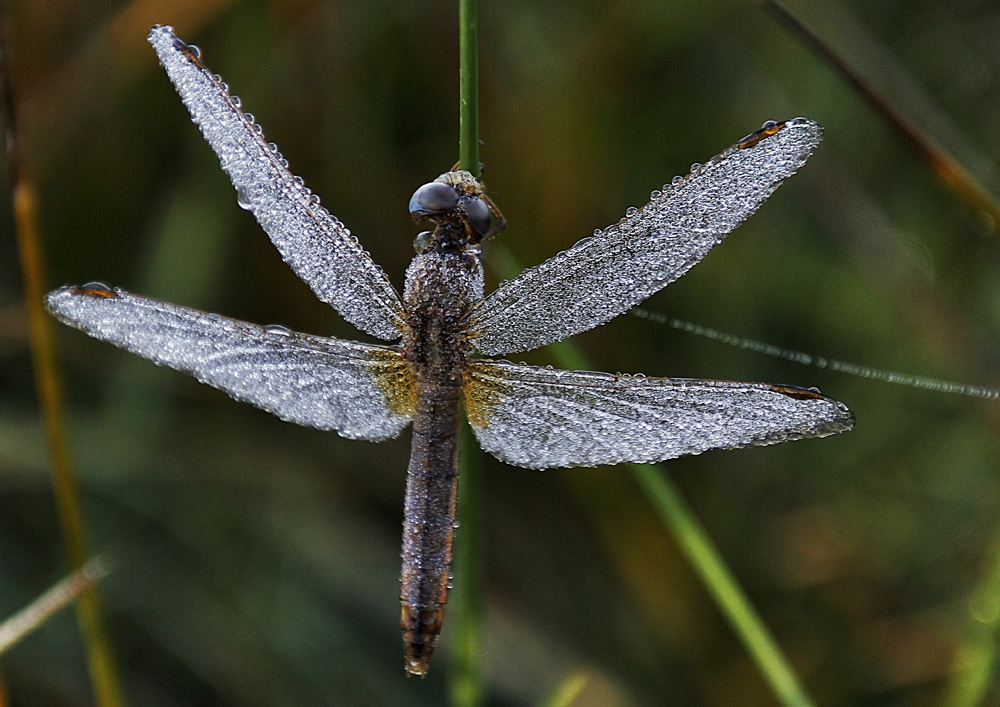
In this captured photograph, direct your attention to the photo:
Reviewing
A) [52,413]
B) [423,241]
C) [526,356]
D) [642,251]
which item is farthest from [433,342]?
[526,356]

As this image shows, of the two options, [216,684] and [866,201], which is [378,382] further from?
[866,201]

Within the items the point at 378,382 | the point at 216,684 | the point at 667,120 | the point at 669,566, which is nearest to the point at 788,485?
the point at 669,566

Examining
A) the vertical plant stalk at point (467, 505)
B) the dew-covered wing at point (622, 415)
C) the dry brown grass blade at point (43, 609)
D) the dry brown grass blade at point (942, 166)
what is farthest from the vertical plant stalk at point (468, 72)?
the dry brown grass blade at point (43, 609)

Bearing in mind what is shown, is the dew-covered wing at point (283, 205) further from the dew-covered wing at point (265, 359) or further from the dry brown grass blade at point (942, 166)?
the dry brown grass blade at point (942, 166)

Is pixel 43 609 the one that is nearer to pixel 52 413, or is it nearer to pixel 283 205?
pixel 52 413

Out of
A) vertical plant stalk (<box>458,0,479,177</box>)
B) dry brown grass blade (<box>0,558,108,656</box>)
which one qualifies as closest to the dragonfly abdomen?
vertical plant stalk (<box>458,0,479,177</box>)
